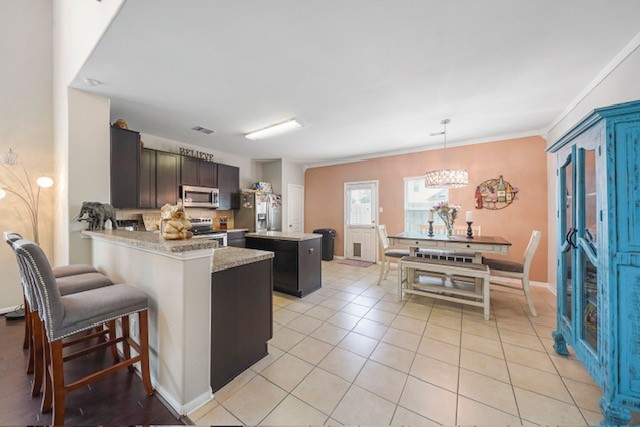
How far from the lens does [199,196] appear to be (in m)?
4.38

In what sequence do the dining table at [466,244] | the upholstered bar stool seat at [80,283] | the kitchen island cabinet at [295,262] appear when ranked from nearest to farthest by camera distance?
1. the upholstered bar stool seat at [80,283]
2. the dining table at [466,244]
3. the kitchen island cabinet at [295,262]

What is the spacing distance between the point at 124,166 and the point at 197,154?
1631mm

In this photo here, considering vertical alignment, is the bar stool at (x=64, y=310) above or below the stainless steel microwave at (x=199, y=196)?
below

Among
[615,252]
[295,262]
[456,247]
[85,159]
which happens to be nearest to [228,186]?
[85,159]

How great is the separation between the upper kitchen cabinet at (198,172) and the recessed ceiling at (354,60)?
855 millimetres

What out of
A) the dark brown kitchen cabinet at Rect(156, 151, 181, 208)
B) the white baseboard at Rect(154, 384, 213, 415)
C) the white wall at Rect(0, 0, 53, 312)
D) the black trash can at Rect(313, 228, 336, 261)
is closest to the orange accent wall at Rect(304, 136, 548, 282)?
the black trash can at Rect(313, 228, 336, 261)

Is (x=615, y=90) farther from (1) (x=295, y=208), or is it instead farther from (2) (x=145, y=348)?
(1) (x=295, y=208)

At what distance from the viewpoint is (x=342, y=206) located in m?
5.89

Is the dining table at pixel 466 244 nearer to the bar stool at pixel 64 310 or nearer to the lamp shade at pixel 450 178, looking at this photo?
the lamp shade at pixel 450 178

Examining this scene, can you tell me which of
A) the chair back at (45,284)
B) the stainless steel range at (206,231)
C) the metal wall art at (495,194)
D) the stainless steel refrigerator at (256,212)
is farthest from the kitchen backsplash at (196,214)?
the metal wall art at (495,194)

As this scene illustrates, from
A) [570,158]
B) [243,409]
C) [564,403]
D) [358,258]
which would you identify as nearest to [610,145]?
[570,158]

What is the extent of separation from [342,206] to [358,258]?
4.49ft

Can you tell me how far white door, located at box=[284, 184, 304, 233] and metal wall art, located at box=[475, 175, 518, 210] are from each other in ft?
13.5

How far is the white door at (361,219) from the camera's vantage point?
5465 millimetres
